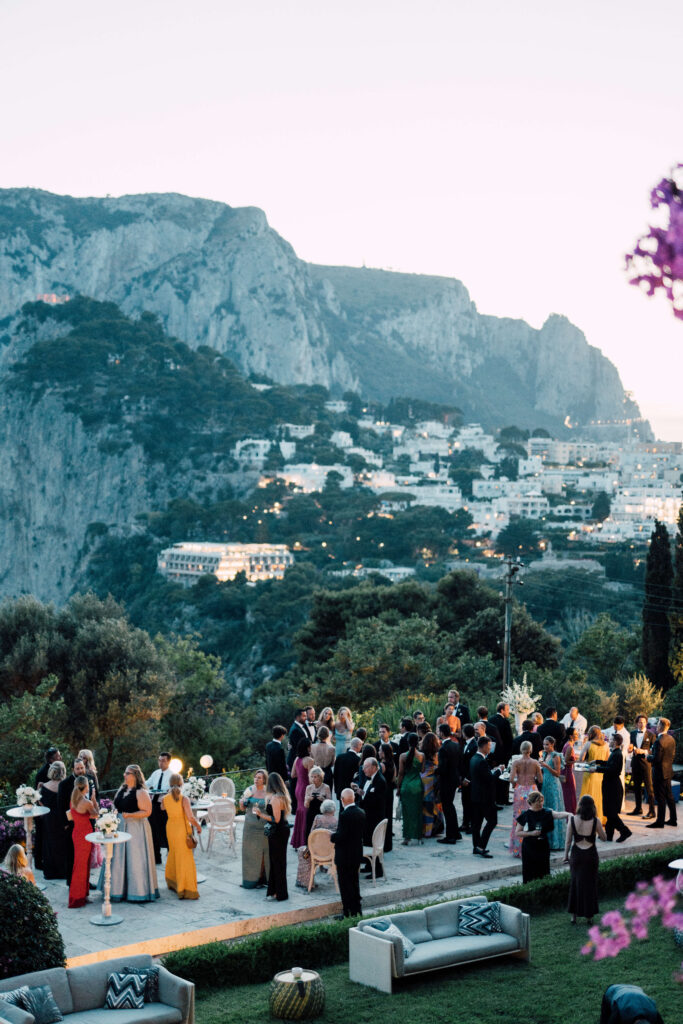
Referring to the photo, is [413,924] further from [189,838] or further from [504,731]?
[504,731]

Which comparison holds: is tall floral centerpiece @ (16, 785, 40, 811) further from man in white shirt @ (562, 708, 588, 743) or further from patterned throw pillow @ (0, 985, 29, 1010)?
man in white shirt @ (562, 708, 588, 743)

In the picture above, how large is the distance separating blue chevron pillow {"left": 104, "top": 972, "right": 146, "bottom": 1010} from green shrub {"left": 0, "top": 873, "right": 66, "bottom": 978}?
0.47 m

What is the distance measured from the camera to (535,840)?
415 inches

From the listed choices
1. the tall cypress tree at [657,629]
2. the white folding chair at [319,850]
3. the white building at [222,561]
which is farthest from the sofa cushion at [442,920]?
the white building at [222,561]

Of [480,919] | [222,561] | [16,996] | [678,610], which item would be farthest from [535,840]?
[222,561]

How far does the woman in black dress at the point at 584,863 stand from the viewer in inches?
371

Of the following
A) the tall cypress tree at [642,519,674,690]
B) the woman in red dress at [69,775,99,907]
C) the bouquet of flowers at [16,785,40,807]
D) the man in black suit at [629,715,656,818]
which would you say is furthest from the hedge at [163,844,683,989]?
the tall cypress tree at [642,519,674,690]

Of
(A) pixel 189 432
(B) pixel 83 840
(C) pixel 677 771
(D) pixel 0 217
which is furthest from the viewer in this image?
(D) pixel 0 217

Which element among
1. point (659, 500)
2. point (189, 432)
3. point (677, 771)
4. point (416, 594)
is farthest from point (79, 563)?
point (677, 771)

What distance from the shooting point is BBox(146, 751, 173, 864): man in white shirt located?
444 inches

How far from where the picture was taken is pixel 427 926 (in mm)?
9195

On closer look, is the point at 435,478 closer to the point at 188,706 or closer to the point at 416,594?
the point at 416,594

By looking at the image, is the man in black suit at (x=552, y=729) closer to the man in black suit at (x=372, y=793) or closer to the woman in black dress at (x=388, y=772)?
the woman in black dress at (x=388, y=772)

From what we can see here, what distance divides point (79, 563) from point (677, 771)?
92978 mm
